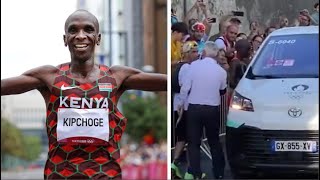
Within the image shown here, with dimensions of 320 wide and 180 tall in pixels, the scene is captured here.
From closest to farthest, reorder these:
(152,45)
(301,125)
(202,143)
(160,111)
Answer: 1. (301,125)
2. (202,143)
3. (160,111)
4. (152,45)

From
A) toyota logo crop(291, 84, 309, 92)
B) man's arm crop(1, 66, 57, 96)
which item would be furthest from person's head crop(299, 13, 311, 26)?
man's arm crop(1, 66, 57, 96)

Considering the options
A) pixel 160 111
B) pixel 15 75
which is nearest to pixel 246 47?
pixel 15 75

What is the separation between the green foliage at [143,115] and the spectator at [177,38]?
2976 centimetres

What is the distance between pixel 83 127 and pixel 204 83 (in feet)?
2.62

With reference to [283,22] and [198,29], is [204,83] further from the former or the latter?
[283,22]

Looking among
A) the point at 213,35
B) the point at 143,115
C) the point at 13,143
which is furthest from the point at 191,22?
the point at 143,115

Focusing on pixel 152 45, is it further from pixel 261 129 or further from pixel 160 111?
pixel 261 129

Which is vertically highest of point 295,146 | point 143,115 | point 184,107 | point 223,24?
point 223,24

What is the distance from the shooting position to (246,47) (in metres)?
4.60

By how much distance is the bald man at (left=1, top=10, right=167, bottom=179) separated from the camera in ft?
15.3

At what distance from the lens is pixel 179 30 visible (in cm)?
466

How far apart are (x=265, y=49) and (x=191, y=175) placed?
2.97ft

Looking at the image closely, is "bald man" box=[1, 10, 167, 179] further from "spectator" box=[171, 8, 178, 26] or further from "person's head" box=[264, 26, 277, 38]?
"person's head" box=[264, 26, 277, 38]

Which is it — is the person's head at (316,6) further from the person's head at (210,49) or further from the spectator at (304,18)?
the person's head at (210,49)
